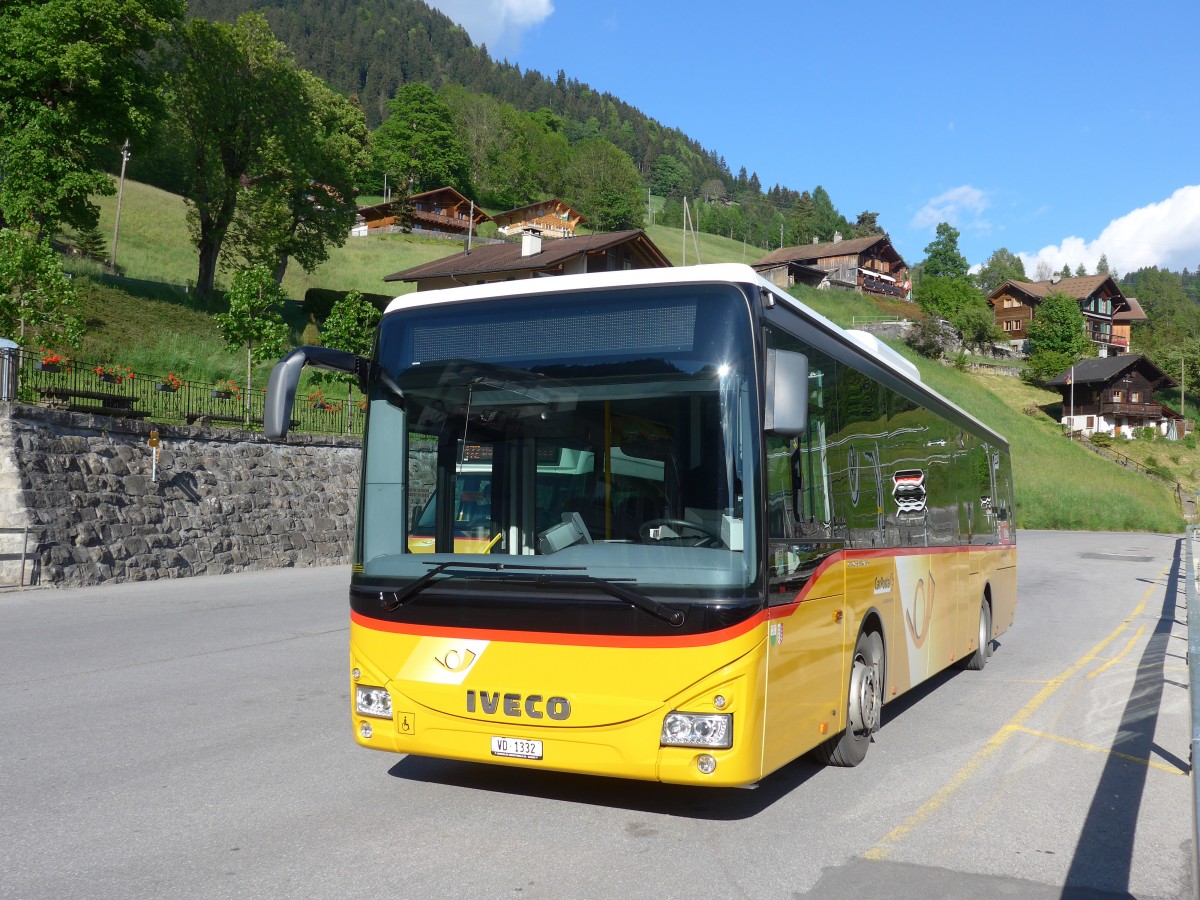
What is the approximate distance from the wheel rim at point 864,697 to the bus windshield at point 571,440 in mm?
2087

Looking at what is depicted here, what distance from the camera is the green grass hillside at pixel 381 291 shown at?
37.9m

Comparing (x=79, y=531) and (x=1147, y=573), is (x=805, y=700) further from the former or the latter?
(x=1147, y=573)

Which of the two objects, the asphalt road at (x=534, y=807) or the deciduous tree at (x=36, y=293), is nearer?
the asphalt road at (x=534, y=807)

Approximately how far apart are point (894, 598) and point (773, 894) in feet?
11.9

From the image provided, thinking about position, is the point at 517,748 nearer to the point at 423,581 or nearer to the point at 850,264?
the point at 423,581

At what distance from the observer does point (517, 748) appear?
5348 mm

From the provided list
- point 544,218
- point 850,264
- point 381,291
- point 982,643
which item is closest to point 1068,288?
point 850,264

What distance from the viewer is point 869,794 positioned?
20.6 feet

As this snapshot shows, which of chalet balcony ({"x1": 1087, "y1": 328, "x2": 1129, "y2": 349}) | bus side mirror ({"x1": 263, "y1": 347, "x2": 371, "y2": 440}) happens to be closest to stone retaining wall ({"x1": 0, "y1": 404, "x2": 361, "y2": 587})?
bus side mirror ({"x1": 263, "y1": 347, "x2": 371, "y2": 440})

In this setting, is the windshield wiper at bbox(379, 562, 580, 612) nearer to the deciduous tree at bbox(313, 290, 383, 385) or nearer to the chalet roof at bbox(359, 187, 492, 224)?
the deciduous tree at bbox(313, 290, 383, 385)

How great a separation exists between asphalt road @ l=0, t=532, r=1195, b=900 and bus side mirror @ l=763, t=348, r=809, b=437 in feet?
6.76

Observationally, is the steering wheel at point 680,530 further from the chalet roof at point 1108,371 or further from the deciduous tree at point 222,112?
the chalet roof at point 1108,371

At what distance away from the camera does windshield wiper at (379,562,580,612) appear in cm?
542

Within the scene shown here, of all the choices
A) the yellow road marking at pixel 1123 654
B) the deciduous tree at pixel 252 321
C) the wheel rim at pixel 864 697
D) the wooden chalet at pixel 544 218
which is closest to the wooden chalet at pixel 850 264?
the wooden chalet at pixel 544 218
